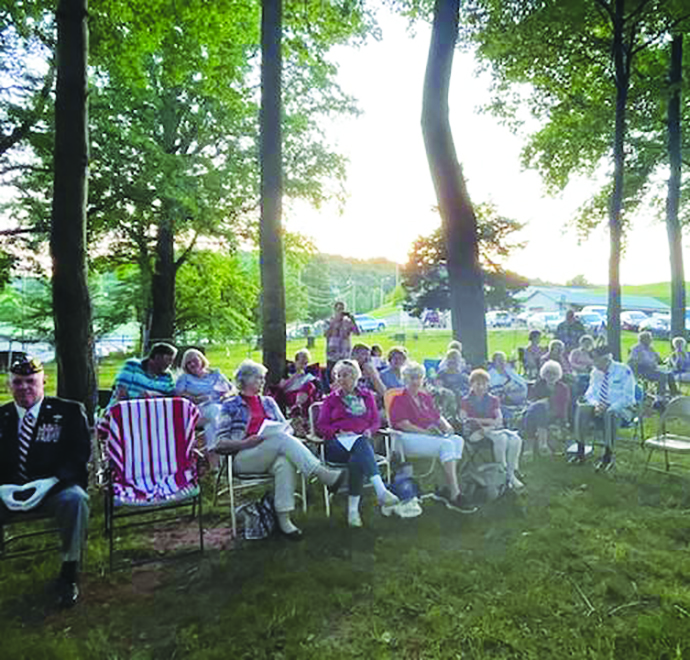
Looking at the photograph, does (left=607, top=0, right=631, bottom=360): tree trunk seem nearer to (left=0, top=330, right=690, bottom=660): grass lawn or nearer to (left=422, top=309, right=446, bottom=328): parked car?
(left=0, top=330, right=690, bottom=660): grass lawn

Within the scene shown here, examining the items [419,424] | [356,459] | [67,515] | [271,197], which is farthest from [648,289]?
[67,515]

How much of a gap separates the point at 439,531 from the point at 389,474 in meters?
0.85

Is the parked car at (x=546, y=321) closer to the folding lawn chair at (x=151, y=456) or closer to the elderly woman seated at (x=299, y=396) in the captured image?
the elderly woman seated at (x=299, y=396)

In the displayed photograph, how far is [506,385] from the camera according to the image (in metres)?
7.23

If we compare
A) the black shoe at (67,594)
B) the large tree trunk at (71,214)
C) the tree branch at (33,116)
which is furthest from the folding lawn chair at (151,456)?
the tree branch at (33,116)

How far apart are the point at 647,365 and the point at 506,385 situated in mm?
4118

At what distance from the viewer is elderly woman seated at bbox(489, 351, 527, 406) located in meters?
7.18

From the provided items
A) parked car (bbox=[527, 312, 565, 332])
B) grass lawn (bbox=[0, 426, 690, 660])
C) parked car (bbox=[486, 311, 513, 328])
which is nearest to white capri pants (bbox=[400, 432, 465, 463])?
grass lawn (bbox=[0, 426, 690, 660])

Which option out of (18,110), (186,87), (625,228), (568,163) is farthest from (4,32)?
(625,228)

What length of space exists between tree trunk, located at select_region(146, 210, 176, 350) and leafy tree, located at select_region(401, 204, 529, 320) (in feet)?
66.5

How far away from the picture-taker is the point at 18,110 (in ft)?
34.5

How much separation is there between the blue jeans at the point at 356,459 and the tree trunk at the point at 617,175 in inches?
313

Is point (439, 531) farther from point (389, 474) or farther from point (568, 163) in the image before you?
point (568, 163)

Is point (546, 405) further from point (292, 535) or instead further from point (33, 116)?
point (33, 116)
